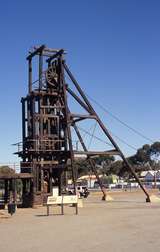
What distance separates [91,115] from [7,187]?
448 inches

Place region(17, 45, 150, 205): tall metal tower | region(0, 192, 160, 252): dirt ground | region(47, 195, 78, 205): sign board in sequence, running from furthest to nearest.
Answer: region(17, 45, 150, 205): tall metal tower → region(47, 195, 78, 205): sign board → region(0, 192, 160, 252): dirt ground

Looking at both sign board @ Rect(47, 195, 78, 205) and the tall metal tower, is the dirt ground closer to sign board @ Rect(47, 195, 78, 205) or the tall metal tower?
sign board @ Rect(47, 195, 78, 205)

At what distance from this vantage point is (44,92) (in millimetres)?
51094

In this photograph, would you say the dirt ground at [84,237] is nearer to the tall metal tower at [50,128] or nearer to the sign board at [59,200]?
the sign board at [59,200]

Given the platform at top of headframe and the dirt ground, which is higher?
the platform at top of headframe

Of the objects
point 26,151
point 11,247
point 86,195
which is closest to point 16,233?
point 11,247

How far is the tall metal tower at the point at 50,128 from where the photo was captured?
48844mm

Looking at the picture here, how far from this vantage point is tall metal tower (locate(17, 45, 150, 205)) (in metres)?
48.8

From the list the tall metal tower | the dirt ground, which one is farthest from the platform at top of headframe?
the dirt ground

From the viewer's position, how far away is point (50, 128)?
5125 cm

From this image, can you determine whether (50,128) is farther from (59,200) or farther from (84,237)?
(84,237)

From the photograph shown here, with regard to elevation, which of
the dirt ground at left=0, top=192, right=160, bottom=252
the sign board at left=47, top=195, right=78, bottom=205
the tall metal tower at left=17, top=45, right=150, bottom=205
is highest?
the tall metal tower at left=17, top=45, right=150, bottom=205

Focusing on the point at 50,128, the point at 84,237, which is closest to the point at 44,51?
the point at 50,128

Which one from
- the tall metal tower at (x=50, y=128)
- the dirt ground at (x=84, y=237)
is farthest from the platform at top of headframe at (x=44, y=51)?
the dirt ground at (x=84, y=237)
